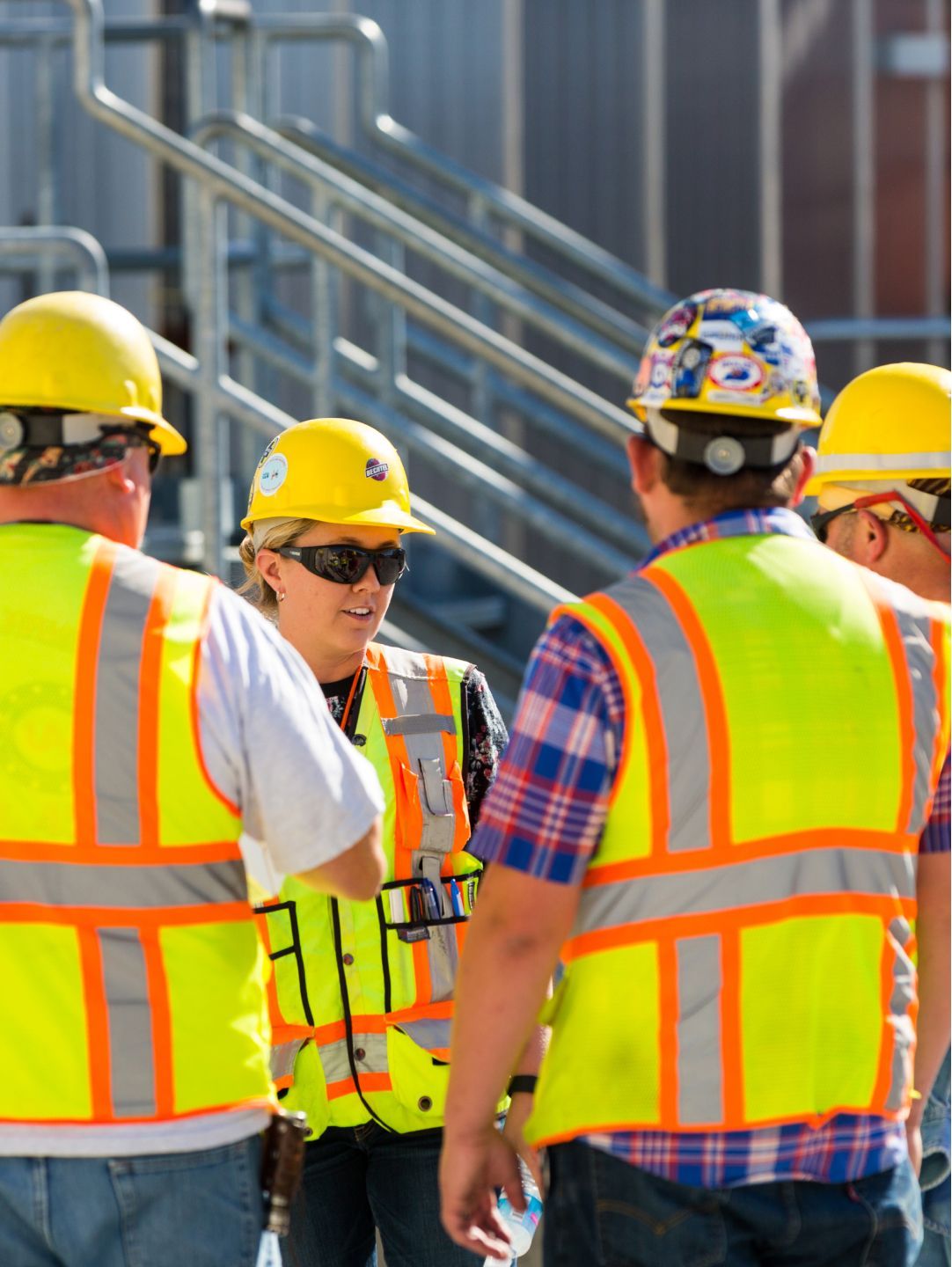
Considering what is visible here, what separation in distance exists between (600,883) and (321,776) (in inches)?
14.1

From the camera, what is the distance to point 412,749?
290 centimetres

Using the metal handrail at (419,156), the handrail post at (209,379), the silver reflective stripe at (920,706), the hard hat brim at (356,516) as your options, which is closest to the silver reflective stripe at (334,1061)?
the hard hat brim at (356,516)

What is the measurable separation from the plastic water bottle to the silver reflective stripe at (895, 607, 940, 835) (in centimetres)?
68

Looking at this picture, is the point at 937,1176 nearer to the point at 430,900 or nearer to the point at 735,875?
the point at 430,900

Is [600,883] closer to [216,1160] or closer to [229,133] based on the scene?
[216,1160]

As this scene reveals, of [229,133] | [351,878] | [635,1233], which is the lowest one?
[635,1233]

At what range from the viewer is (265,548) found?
3.07m

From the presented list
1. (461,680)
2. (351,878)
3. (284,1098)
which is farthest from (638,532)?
(351,878)

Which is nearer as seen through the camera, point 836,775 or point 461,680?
point 836,775

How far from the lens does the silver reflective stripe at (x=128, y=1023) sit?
2111 mm

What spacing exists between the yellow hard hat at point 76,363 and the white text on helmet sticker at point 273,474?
69 centimetres

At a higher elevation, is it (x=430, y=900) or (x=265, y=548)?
(x=265, y=548)

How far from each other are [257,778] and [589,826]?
1.31 ft

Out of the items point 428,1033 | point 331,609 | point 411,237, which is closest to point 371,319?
point 411,237
